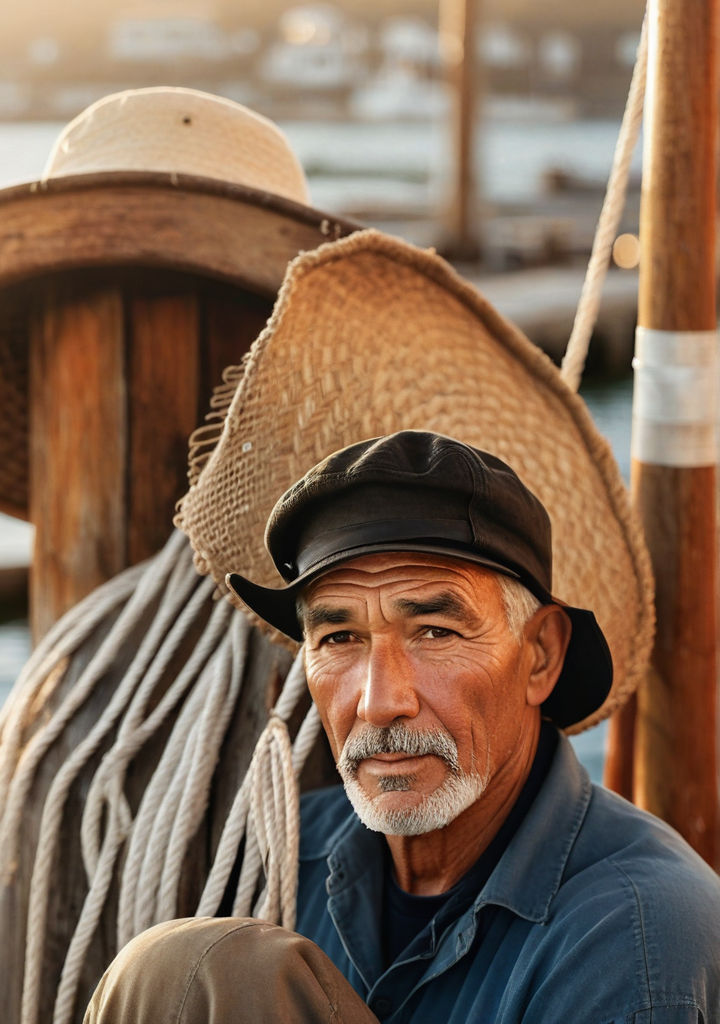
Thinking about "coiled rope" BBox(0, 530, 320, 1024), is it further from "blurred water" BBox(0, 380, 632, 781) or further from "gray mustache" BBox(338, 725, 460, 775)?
"blurred water" BBox(0, 380, 632, 781)

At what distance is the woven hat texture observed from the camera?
6.43 feet

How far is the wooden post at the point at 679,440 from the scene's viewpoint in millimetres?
1770

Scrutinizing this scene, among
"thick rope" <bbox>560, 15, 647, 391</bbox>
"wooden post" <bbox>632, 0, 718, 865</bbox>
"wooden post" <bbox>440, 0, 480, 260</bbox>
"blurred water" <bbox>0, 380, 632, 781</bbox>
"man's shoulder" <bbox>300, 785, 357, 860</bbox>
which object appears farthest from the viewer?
"wooden post" <bbox>440, 0, 480, 260</bbox>

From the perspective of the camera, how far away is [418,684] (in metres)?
1.34

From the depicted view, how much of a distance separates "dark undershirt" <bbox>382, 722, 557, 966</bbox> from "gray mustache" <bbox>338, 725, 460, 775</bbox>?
15 centimetres

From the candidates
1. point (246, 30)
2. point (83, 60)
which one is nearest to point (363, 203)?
point (83, 60)

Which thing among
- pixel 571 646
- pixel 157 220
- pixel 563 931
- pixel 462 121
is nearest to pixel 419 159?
pixel 462 121

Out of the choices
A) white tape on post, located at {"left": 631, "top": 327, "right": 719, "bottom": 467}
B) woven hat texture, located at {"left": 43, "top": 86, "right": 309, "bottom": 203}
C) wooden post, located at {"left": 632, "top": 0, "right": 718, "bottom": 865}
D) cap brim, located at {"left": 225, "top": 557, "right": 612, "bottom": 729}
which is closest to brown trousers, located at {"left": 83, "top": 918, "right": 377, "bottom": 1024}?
cap brim, located at {"left": 225, "top": 557, "right": 612, "bottom": 729}

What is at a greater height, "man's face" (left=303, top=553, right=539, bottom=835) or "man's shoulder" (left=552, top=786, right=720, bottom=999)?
"man's face" (left=303, top=553, right=539, bottom=835)

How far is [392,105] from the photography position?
6562cm

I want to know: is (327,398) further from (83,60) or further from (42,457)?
(83,60)

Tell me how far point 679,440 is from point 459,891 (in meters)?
0.76

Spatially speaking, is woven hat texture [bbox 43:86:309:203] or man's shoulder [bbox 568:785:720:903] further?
woven hat texture [bbox 43:86:309:203]

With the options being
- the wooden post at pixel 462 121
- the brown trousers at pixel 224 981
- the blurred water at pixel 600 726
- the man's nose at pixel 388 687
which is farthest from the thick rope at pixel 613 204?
the wooden post at pixel 462 121
